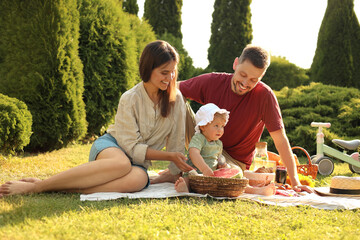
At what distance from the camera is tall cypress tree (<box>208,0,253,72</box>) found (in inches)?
641

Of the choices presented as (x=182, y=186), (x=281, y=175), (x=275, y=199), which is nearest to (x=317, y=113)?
(x=281, y=175)

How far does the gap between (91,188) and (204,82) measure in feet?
5.87

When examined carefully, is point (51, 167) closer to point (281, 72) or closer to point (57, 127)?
point (57, 127)

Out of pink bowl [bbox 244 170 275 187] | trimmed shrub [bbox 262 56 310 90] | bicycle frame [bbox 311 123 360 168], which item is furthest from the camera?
trimmed shrub [bbox 262 56 310 90]

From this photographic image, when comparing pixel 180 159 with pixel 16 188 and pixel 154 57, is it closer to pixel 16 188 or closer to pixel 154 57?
pixel 154 57

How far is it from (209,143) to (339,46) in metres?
12.2

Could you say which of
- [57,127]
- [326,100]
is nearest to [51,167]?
[57,127]

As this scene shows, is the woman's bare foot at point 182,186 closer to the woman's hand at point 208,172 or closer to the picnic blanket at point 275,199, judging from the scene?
the picnic blanket at point 275,199

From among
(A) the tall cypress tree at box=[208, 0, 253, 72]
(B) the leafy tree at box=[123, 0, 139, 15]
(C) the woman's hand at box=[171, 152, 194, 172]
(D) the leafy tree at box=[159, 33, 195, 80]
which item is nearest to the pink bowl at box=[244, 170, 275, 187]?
(C) the woman's hand at box=[171, 152, 194, 172]

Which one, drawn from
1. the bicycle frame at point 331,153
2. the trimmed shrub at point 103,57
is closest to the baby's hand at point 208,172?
the bicycle frame at point 331,153

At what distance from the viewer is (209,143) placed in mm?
3797

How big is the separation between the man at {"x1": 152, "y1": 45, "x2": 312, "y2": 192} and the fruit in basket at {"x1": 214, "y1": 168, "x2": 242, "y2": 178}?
55 cm

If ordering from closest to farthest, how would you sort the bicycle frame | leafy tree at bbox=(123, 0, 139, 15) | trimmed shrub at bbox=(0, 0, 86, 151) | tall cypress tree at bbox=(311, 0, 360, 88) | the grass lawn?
the grass lawn → the bicycle frame → trimmed shrub at bbox=(0, 0, 86, 151) → tall cypress tree at bbox=(311, 0, 360, 88) → leafy tree at bbox=(123, 0, 139, 15)

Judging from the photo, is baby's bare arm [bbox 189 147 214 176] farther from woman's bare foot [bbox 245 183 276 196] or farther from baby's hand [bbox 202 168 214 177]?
woman's bare foot [bbox 245 183 276 196]
